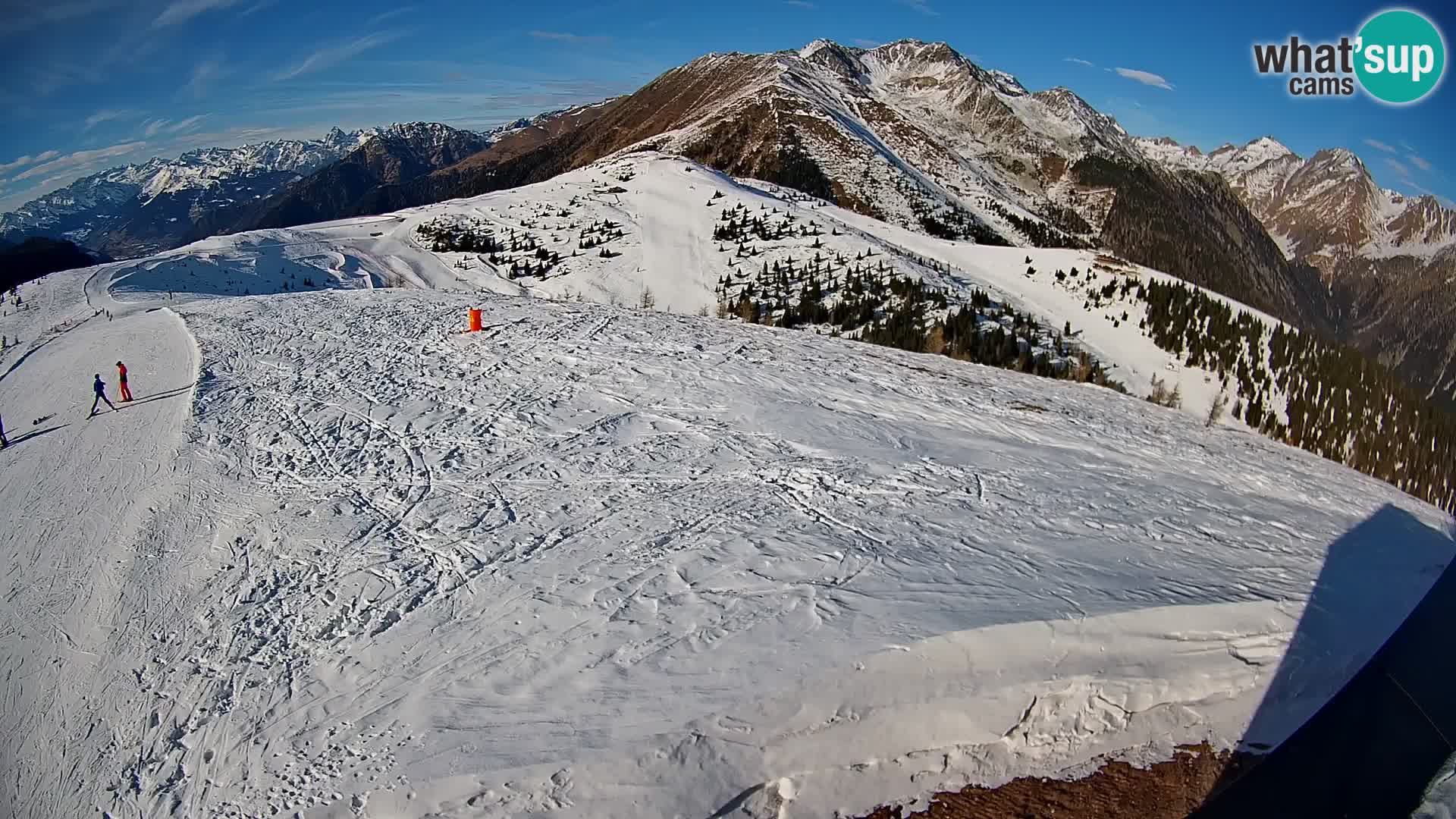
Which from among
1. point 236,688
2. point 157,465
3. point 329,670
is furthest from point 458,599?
point 157,465

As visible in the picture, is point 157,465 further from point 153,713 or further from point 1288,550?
point 1288,550

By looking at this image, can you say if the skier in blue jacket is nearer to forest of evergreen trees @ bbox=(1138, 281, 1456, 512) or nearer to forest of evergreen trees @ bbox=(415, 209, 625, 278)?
forest of evergreen trees @ bbox=(415, 209, 625, 278)

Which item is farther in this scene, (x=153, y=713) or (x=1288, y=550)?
(x=1288, y=550)

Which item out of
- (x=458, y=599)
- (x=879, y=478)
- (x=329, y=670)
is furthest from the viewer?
(x=879, y=478)

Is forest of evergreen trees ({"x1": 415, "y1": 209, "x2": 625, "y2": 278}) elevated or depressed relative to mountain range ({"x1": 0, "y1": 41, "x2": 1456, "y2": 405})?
depressed

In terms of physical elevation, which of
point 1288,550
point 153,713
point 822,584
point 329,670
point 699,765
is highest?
point 1288,550

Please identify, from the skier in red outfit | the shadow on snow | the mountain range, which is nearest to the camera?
the shadow on snow

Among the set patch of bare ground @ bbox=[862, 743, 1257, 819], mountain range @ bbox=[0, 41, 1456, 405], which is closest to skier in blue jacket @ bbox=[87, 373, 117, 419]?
patch of bare ground @ bbox=[862, 743, 1257, 819]
